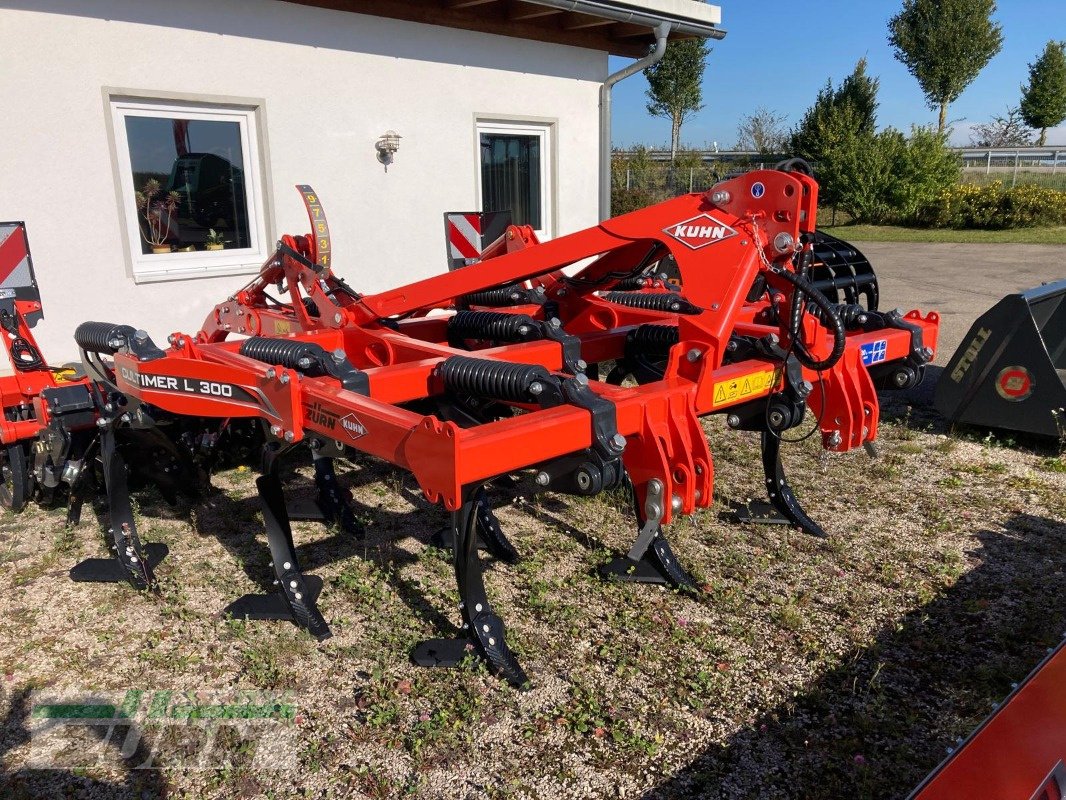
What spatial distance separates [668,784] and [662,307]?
3.04 m

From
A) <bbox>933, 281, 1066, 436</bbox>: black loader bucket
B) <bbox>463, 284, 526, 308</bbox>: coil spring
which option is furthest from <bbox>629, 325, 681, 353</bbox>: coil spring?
<bbox>933, 281, 1066, 436</bbox>: black loader bucket

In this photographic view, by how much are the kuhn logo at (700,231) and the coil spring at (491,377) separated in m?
0.89

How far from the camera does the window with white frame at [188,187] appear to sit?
588 cm

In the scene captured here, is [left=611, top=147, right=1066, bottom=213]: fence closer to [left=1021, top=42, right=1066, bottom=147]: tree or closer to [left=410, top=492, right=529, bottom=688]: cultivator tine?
[left=1021, top=42, right=1066, bottom=147]: tree

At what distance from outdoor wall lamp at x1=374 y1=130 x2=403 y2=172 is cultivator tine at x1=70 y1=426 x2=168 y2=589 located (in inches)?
149

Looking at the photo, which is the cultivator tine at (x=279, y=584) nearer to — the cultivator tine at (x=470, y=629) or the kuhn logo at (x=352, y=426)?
the cultivator tine at (x=470, y=629)

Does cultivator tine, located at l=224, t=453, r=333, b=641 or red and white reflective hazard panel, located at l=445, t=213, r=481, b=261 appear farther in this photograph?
red and white reflective hazard panel, located at l=445, t=213, r=481, b=261

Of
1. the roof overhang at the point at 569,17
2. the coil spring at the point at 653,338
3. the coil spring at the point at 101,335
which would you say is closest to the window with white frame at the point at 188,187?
the roof overhang at the point at 569,17

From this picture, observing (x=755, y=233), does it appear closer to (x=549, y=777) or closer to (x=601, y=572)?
(x=601, y=572)

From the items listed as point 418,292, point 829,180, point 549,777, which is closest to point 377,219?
point 418,292

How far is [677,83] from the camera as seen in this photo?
3938 cm

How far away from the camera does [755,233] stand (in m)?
3.30

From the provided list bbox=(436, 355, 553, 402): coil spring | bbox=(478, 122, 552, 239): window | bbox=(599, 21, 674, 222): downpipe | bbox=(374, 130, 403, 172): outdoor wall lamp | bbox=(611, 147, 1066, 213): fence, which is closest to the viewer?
bbox=(436, 355, 553, 402): coil spring

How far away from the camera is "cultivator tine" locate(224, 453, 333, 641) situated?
357 cm
